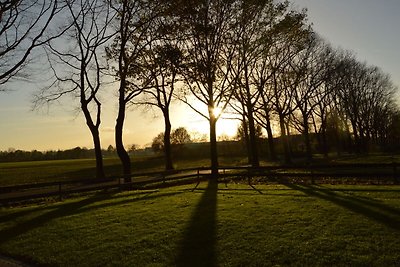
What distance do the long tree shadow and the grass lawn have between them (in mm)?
21

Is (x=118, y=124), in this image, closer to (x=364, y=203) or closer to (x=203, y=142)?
(x=364, y=203)

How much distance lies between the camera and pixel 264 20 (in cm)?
2862

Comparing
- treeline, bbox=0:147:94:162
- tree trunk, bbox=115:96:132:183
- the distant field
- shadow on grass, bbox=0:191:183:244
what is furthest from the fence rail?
treeline, bbox=0:147:94:162

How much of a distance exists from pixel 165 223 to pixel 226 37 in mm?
19371

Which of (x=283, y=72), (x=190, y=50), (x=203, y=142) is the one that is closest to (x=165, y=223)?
(x=190, y=50)

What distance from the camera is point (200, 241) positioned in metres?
8.86

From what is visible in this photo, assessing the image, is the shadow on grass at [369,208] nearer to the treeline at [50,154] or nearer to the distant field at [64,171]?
the distant field at [64,171]

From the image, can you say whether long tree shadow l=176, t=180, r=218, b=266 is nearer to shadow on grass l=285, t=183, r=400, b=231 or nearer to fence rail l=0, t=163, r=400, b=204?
shadow on grass l=285, t=183, r=400, b=231

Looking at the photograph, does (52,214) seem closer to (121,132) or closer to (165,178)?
(121,132)

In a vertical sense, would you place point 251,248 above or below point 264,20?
below

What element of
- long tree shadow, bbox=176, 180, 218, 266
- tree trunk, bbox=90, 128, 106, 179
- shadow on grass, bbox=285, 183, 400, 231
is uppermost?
tree trunk, bbox=90, 128, 106, 179

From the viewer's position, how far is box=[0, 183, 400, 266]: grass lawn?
7.50 meters

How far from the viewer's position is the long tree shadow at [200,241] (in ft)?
24.6

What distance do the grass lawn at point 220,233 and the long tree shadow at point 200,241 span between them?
0.02m
